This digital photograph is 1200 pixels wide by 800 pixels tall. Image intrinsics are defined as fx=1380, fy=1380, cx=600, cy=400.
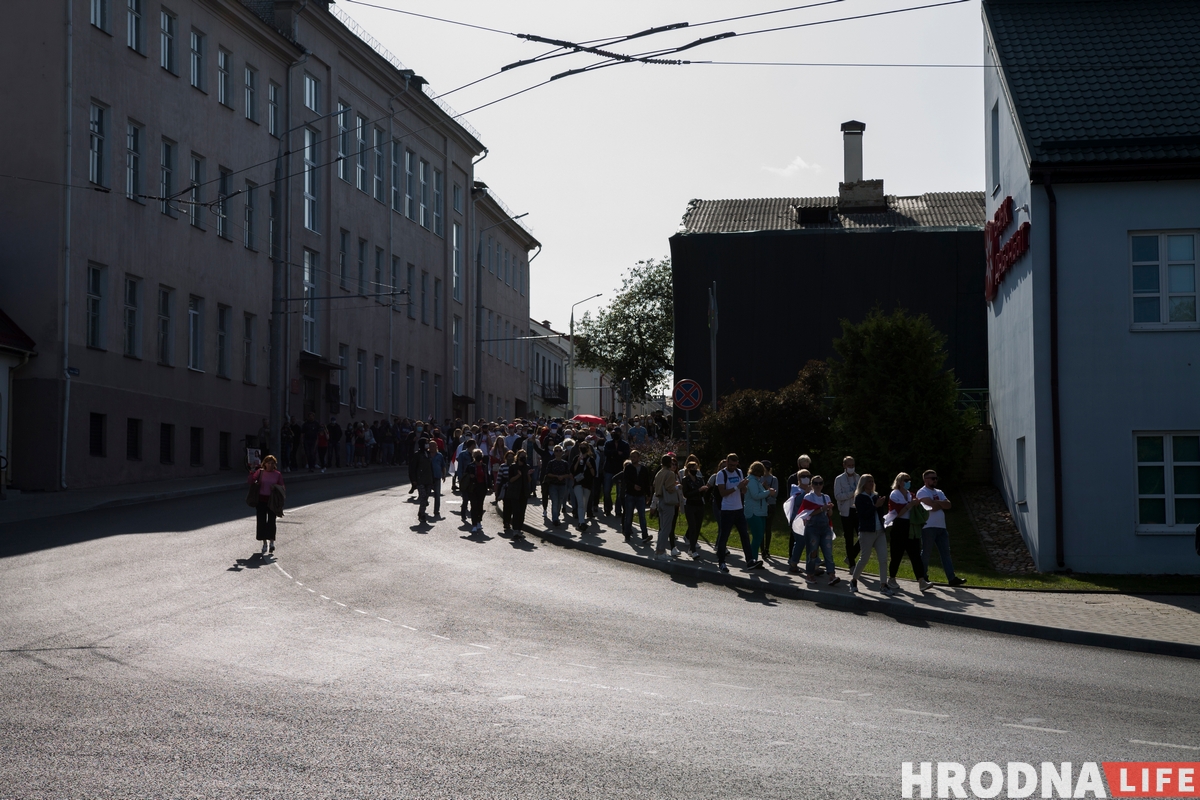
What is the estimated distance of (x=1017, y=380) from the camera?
2375 cm

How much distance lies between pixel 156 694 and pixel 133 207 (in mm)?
28009

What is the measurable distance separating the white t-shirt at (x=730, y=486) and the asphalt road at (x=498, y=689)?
64.5 inches

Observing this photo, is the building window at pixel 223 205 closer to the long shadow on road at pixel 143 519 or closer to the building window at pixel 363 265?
the long shadow on road at pixel 143 519

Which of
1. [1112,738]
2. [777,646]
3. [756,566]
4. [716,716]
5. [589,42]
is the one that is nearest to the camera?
[1112,738]

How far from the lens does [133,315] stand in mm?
35781

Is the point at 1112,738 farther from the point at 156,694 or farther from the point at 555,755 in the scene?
the point at 156,694

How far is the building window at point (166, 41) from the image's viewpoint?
1455 inches

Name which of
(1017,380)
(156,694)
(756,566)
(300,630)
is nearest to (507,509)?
(756,566)

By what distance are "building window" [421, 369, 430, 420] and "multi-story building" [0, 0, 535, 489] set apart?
0.27 metres

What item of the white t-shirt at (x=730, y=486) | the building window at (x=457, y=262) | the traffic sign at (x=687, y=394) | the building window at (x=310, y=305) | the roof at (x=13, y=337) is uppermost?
the building window at (x=457, y=262)

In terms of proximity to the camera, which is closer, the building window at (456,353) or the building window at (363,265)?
the building window at (363,265)

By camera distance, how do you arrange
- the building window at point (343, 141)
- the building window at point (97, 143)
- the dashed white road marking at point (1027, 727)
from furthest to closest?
1. the building window at point (343, 141)
2. the building window at point (97, 143)
3. the dashed white road marking at point (1027, 727)

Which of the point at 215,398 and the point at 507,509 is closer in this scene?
the point at 507,509

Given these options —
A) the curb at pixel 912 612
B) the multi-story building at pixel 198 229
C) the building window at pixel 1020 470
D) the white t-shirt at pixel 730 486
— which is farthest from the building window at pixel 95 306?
the building window at pixel 1020 470
